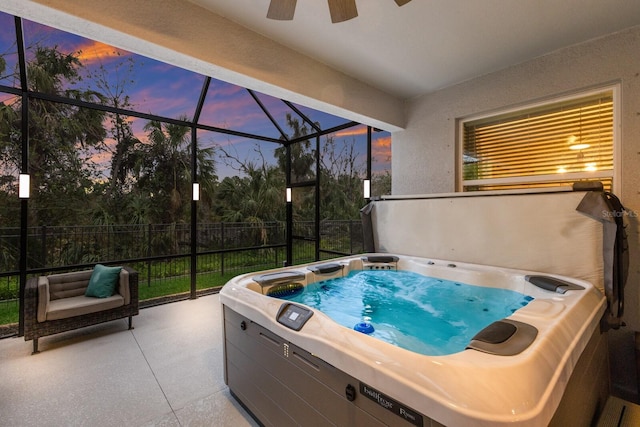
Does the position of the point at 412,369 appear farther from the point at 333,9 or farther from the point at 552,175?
the point at 552,175

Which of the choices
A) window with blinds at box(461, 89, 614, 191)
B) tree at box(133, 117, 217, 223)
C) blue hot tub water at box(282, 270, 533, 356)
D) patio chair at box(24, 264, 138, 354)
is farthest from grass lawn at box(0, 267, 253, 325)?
window with blinds at box(461, 89, 614, 191)

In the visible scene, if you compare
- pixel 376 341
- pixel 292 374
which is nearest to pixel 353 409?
pixel 376 341

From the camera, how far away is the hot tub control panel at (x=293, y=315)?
4.28ft

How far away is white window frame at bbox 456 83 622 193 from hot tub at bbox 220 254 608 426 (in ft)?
3.27

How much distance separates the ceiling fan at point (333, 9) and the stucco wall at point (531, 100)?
1.90 meters

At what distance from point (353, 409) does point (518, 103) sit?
307 cm

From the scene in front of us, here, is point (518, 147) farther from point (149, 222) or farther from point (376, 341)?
point (149, 222)

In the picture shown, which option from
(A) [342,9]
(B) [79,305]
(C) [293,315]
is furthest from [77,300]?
(A) [342,9]

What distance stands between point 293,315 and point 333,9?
1.68 meters

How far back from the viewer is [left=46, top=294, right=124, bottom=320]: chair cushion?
2.58 metres

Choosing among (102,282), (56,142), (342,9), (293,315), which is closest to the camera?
(293,315)

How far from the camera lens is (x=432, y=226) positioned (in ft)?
9.85

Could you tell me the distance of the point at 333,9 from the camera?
5.14 feet

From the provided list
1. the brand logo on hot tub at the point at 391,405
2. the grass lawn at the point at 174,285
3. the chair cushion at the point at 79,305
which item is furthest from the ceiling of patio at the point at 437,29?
the grass lawn at the point at 174,285
